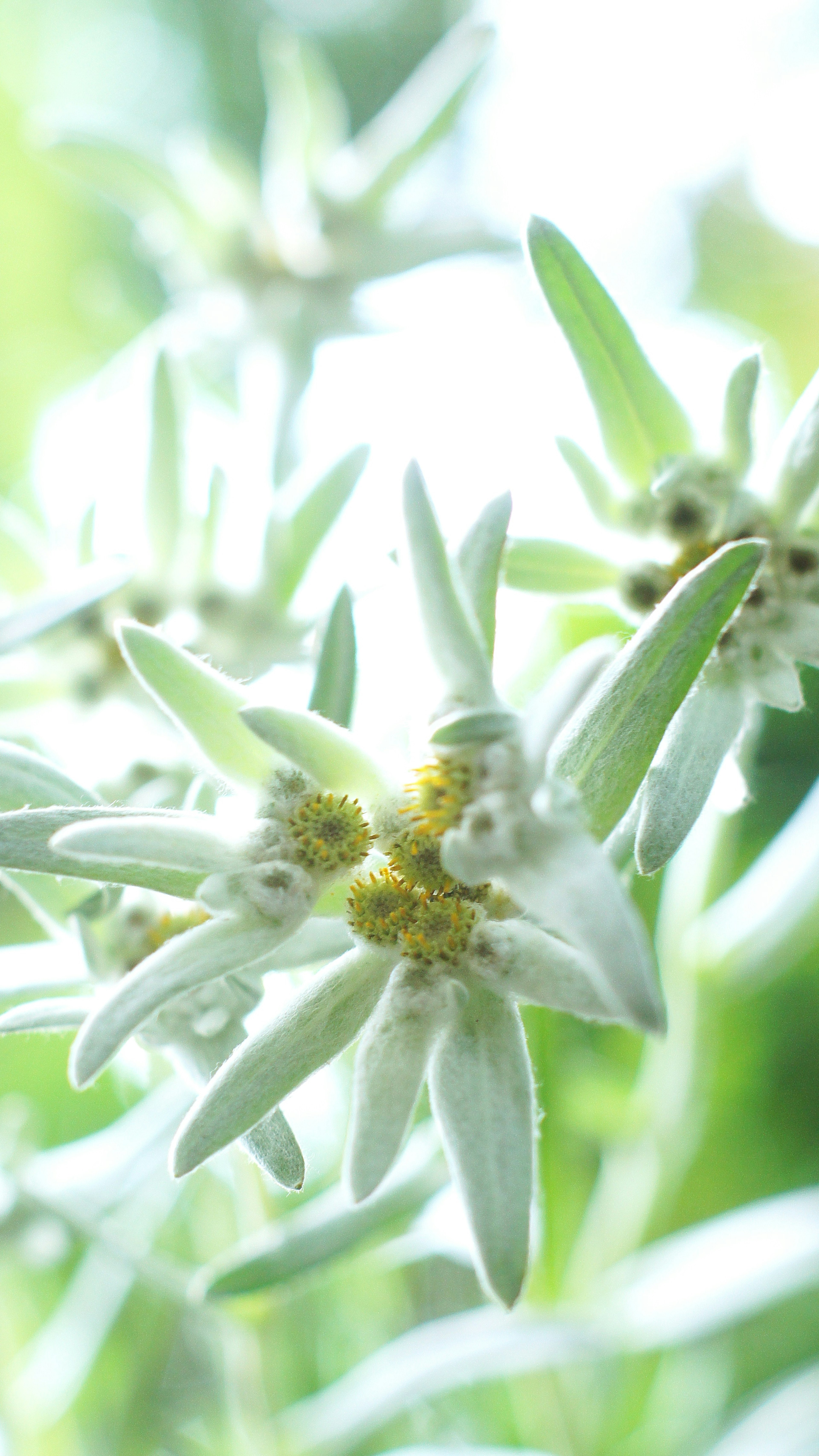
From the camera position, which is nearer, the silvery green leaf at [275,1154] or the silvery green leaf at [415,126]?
the silvery green leaf at [275,1154]

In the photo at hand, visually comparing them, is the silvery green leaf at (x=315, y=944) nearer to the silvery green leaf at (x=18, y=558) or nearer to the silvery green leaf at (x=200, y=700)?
the silvery green leaf at (x=200, y=700)

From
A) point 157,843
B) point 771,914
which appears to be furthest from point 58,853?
point 771,914

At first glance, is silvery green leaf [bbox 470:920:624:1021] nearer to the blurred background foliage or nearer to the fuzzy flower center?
the fuzzy flower center

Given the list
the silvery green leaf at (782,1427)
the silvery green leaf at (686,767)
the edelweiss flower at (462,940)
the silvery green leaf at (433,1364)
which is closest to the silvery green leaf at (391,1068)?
the edelweiss flower at (462,940)

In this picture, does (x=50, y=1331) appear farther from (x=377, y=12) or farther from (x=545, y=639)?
(x=377, y=12)

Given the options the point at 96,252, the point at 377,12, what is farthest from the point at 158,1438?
the point at 377,12

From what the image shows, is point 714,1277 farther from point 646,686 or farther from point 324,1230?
point 646,686
